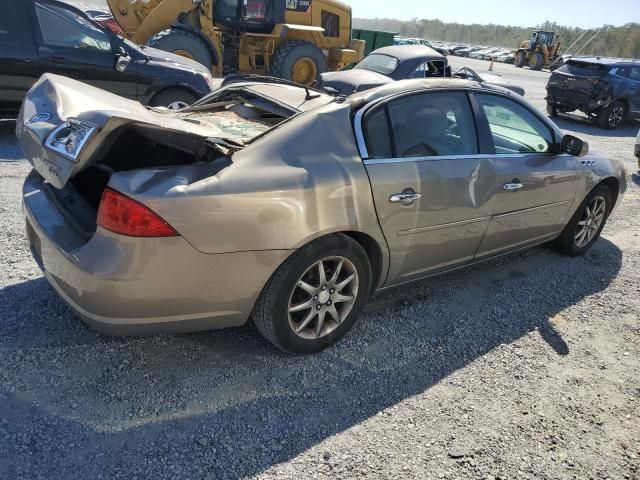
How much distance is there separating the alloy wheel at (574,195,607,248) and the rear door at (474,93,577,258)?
1.48 ft

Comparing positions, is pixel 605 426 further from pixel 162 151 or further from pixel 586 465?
pixel 162 151

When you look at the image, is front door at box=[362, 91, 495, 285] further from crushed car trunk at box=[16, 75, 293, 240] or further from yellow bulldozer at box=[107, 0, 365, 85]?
yellow bulldozer at box=[107, 0, 365, 85]

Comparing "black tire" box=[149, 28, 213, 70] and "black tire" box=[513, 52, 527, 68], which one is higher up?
"black tire" box=[149, 28, 213, 70]

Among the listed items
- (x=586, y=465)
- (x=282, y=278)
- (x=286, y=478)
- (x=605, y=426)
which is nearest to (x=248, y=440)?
(x=286, y=478)

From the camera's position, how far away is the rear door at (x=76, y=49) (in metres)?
6.43

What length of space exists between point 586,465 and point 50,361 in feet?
8.82

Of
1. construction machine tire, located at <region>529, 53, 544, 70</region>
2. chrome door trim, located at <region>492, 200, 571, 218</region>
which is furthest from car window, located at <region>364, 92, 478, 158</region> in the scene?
construction machine tire, located at <region>529, 53, 544, 70</region>

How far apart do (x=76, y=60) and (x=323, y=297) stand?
546 cm

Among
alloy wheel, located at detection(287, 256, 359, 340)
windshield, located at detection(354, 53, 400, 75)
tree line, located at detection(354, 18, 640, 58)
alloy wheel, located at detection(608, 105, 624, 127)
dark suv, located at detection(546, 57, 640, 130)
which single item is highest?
windshield, located at detection(354, 53, 400, 75)

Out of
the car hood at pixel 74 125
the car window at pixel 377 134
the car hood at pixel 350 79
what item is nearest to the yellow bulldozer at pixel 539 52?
the car hood at pixel 350 79

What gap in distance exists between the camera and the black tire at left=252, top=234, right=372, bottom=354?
2660mm

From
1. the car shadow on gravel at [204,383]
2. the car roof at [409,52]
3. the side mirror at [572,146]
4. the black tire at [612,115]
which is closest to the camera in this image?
the car shadow on gravel at [204,383]

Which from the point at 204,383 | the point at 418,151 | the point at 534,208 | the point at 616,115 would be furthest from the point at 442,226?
the point at 616,115

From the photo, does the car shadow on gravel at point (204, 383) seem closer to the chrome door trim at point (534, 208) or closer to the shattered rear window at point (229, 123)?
the chrome door trim at point (534, 208)
